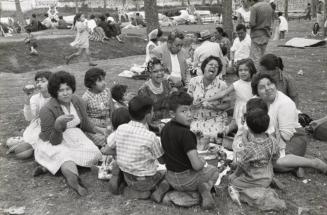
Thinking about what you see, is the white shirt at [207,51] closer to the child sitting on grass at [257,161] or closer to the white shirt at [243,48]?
the white shirt at [243,48]

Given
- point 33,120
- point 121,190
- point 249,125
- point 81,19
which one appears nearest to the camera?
point 249,125

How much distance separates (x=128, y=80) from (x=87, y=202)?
6.75 meters

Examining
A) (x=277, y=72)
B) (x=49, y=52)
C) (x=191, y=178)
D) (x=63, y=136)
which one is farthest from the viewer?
(x=49, y=52)

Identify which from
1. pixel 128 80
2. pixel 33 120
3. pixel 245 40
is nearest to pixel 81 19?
pixel 128 80

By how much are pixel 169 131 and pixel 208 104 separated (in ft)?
7.07

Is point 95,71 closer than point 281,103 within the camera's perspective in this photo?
No

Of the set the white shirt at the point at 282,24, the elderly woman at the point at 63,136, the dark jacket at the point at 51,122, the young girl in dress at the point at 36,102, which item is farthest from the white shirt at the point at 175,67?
the white shirt at the point at 282,24

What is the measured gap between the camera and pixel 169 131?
155 inches

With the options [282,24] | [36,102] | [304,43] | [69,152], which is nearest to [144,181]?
[69,152]

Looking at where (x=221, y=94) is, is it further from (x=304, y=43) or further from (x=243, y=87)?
(x=304, y=43)

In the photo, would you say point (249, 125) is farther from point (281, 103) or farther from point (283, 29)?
point (283, 29)

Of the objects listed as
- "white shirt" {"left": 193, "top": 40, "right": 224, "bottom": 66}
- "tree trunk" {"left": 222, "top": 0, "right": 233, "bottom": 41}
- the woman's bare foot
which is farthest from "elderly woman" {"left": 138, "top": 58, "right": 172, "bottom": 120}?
"tree trunk" {"left": 222, "top": 0, "right": 233, "bottom": 41}

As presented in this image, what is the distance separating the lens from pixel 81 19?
47.9ft

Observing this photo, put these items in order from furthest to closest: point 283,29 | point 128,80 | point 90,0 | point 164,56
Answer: point 90,0 → point 283,29 → point 128,80 → point 164,56
